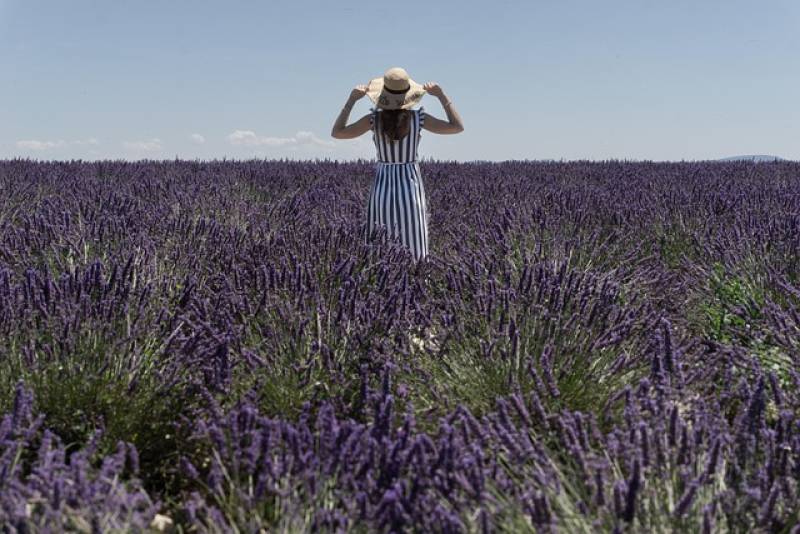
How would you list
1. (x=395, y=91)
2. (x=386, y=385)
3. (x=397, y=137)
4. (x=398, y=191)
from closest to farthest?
(x=386, y=385) < (x=395, y=91) < (x=397, y=137) < (x=398, y=191)

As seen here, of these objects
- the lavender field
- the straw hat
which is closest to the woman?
the straw hat

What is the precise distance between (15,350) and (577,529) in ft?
5.70

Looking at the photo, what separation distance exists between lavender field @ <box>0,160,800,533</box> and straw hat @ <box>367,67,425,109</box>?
68cm

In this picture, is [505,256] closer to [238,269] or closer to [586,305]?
[586,305]

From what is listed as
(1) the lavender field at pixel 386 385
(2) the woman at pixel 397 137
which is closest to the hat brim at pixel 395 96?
(2) the woman at pixel 397 137

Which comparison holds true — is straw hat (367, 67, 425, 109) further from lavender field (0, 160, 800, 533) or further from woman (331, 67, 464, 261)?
lavender field (0, 160, 800, 533)

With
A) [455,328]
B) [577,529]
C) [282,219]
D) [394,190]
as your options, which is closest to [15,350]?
[455,328]

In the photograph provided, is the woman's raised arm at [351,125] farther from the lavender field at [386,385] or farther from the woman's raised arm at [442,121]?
the lavender field at [386,385]

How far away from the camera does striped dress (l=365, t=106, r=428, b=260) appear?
13.2ft

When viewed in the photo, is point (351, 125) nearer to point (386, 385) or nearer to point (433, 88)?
point (433, 88)

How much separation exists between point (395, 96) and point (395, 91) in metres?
0.03

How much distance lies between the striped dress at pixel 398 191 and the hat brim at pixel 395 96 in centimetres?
Result: 19

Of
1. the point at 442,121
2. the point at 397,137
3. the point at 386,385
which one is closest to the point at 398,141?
the point at 397,137

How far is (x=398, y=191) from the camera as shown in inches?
161
